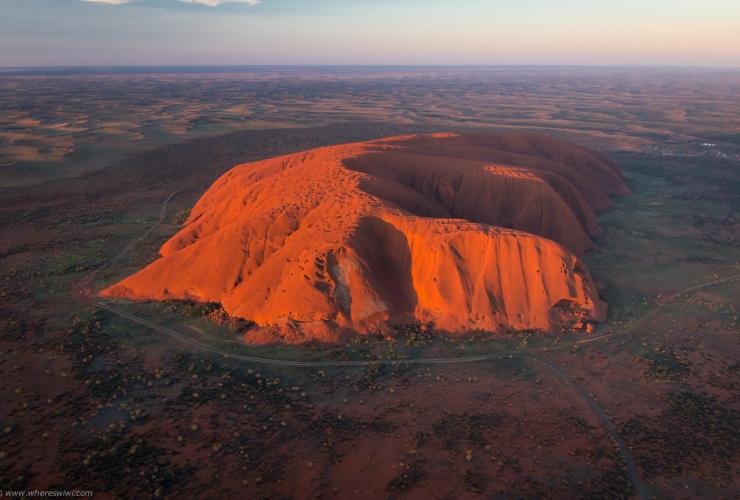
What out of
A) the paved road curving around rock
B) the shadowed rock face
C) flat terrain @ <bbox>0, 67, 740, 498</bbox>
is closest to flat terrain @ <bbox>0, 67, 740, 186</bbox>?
the shadowed rock face

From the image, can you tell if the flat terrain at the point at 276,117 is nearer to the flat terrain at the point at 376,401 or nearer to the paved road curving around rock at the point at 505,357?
the paved road curving around rock at the point at 505,357

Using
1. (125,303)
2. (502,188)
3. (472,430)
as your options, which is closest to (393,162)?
(502,188)

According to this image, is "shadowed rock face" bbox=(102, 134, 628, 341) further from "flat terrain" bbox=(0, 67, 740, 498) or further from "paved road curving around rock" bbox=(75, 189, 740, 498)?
"paved road curving around rock" bbox=(75, 189, 740, 498)

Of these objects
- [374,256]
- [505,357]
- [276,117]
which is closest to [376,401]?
[505,357]

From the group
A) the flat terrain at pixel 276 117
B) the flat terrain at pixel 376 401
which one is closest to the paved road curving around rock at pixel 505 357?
the flat terrain at pixel 376 401

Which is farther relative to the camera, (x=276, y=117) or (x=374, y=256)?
(x=276, y=117)

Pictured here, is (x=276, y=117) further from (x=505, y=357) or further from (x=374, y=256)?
(x=505, y=357)
